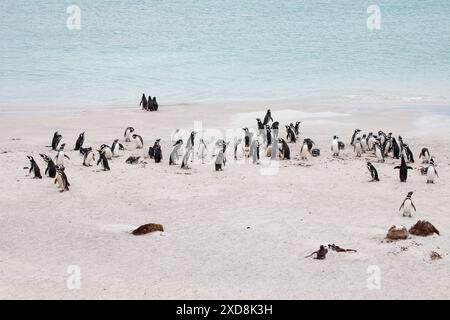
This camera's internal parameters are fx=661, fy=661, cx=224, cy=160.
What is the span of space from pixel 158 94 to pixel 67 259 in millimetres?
28051

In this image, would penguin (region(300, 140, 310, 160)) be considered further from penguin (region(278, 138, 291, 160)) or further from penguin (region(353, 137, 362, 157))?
penguin (region(353, 137, 362, 157))

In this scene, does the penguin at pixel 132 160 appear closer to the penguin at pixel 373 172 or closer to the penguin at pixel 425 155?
the penguin at pixel 373 172

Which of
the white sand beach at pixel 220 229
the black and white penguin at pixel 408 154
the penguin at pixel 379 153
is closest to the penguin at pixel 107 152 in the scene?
the white sand beach at pixel 220 229

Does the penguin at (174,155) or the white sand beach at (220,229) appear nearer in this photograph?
the white sand beach at (220,229)

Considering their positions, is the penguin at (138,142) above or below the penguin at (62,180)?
above

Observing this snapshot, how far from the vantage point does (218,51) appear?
5966 centimetres

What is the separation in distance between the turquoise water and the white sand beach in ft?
60.1

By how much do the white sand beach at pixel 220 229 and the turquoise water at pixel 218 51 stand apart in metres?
18.3

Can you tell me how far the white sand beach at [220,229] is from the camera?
9.98 metres

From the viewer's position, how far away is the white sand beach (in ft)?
32.7

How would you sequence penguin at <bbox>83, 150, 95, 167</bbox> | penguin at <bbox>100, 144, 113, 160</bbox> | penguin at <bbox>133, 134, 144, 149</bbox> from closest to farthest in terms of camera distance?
penguin at <bbox>83, 150, 95, 167</bbox>, penguin at <bbox>100, 144, 113, 160</bbox>, penguin at <bbox>133, 134, 144, 149</bbox>

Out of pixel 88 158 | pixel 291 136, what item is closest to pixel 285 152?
pixel 291 136

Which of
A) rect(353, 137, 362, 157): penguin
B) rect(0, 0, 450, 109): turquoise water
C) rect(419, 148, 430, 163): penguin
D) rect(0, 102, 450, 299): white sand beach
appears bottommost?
rect(0, 102, 450, 299): white sand beach

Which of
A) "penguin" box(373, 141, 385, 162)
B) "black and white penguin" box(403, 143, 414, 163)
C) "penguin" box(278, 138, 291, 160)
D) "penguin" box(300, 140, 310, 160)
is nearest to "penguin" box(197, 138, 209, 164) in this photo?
"penguin" box(278, 138, 291, 160)
